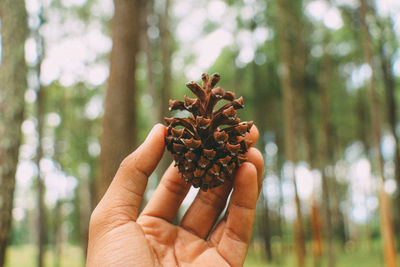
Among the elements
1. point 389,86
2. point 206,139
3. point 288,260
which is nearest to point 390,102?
point 389,86

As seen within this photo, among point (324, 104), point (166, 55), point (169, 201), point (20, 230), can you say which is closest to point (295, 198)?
point (324, 104)

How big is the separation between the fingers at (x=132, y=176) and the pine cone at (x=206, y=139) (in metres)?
0.12

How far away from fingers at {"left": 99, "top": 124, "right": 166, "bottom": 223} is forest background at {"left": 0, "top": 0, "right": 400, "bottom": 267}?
2.31 m

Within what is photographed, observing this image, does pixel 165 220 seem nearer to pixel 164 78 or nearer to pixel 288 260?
pixel 164 78

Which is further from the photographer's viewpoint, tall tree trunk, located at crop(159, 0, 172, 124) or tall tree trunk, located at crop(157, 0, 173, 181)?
tall tree trunk, located at crop(159, 0, 172, 124)

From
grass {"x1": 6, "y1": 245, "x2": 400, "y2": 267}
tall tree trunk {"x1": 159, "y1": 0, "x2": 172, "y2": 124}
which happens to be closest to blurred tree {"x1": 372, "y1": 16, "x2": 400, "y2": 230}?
Answer: grass {"x1": 6, "y1": 245, "x2": 400, "y2": 267}

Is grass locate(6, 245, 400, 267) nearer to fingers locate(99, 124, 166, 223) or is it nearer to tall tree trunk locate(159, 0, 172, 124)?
tall tree trunk locate(159, 0, 172, 124)

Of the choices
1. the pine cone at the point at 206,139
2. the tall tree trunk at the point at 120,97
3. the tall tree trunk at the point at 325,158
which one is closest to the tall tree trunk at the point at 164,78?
the tall tree trunk at the point at 120,97

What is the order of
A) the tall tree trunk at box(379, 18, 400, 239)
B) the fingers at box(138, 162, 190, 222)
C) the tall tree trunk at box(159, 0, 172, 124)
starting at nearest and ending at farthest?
the fingers at box(138, 162, 190, 222)
the tall tree trunk at box(159, 0, 172, 124)
the tall tree trunk at box(379, 18, 400, 239)

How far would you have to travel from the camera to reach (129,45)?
5.92m

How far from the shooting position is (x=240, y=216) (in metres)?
2.26

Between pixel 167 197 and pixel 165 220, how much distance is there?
0.61ft

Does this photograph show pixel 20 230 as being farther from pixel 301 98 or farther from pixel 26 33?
pixel 26 33

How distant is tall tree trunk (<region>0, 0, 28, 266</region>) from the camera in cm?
366
